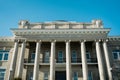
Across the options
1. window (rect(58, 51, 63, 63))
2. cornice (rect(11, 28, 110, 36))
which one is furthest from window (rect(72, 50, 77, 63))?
cornice (rect(11, 28, 110, 36))

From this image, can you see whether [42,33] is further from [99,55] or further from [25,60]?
[99,55]

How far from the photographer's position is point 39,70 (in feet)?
76.3

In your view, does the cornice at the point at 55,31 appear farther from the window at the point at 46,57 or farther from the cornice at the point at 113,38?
the window at the point at 46,57

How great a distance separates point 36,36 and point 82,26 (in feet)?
22.0

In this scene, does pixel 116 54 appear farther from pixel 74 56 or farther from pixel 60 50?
pixel 60 50

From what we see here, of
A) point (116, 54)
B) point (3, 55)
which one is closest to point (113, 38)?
point (116, 54)

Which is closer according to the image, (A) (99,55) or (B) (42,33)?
(A) (99,55)

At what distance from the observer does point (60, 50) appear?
979 inches

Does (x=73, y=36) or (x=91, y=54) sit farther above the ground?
→ (x=73, y=36)

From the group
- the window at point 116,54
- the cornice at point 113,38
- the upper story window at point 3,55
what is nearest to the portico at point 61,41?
the cornice at point 113,38

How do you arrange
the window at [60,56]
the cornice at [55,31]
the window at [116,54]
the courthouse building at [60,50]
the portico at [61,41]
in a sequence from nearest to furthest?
the courthouse building at [60,50] < the portico at [61,41] < the cornice at [55,31] < the window at [60,56] < the window at [116,54]

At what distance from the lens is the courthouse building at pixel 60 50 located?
22344 millimetres

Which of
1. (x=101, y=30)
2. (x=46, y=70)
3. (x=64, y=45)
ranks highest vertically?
(x=101, y=30)

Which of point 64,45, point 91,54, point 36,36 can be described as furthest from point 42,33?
point 91,54
